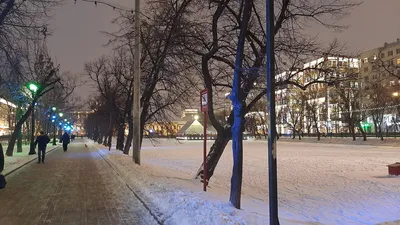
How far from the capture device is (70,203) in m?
10.4

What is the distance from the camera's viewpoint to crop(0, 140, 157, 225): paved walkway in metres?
8.53

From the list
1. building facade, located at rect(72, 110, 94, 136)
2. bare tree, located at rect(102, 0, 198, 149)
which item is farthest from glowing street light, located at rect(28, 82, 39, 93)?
building facade, located at rect(72, 110, 94, 136)

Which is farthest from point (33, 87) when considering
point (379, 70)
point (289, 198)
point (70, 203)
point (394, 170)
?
point (394, 170)

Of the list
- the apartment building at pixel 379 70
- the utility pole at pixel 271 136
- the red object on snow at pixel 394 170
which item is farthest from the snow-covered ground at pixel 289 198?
the apartment building at pixel 379 70

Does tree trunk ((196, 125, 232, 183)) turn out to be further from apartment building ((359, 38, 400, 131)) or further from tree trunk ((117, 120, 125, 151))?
tree trunk ((117, 120, 125, 151))

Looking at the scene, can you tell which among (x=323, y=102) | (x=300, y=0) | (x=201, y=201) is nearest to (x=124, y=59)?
(x=300, y=0)

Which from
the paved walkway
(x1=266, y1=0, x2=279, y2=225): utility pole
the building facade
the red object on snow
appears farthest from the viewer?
the building facade

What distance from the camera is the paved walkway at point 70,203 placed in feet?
28.0

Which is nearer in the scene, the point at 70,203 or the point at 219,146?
the point at 70,203

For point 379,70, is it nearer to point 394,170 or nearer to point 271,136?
point 394,170

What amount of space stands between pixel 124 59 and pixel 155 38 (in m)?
21.4

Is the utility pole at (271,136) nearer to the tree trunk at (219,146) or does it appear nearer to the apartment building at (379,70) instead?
the tree trunk at (219,146)

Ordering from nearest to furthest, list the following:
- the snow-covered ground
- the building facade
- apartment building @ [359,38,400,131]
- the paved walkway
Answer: the snow-covered ground
the paved walkway
apartment building @ [359,38,400,131]
the building facade

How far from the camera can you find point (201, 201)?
8.81 meters
